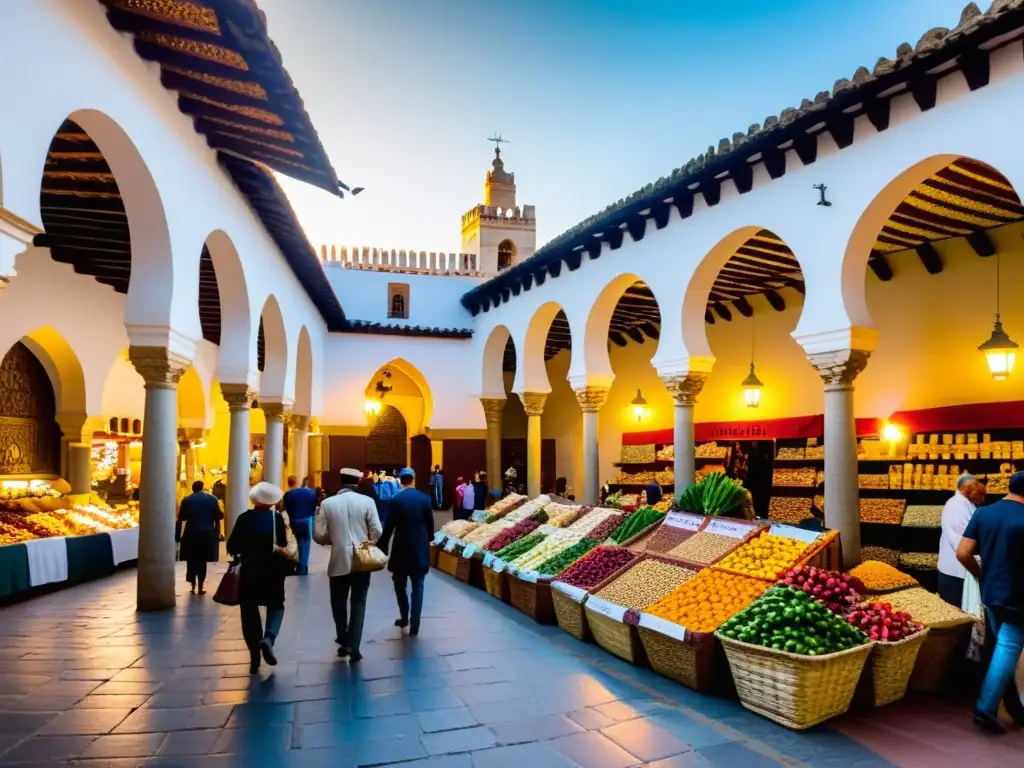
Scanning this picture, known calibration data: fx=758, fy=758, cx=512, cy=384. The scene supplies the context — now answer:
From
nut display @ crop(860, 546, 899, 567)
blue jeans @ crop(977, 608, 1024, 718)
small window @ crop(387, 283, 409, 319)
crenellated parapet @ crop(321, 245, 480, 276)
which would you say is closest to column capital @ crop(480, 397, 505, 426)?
small window @ crop(387, 283, 409, 319)

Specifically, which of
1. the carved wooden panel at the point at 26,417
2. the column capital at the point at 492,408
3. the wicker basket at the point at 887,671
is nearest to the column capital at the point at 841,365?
the wicker basket at the point at 887,671

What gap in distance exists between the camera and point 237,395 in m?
11.4

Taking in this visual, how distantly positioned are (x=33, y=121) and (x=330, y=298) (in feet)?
41.1

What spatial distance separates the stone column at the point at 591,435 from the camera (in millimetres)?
13523

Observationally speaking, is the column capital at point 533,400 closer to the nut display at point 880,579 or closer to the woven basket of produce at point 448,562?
the woven basket of produce at point 448,562

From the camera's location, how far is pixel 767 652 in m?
4.81

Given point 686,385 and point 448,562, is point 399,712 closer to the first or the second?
point 448,562

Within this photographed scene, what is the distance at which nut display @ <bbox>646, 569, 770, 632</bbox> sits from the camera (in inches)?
223

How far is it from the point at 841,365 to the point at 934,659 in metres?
3.50

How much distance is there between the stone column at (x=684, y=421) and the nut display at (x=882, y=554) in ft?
8.19

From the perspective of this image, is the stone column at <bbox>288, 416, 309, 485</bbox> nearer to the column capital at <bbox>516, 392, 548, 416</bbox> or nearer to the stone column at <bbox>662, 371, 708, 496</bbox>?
the column capital at <bbox>516, 392, 548, 416</bbox>

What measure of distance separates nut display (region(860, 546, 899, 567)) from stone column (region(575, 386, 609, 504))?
14.9 ft

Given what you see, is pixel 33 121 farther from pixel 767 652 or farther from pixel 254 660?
pixel 767 652

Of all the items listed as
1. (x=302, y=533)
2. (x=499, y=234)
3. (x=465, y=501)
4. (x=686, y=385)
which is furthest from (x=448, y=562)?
(x=499, y=234)
